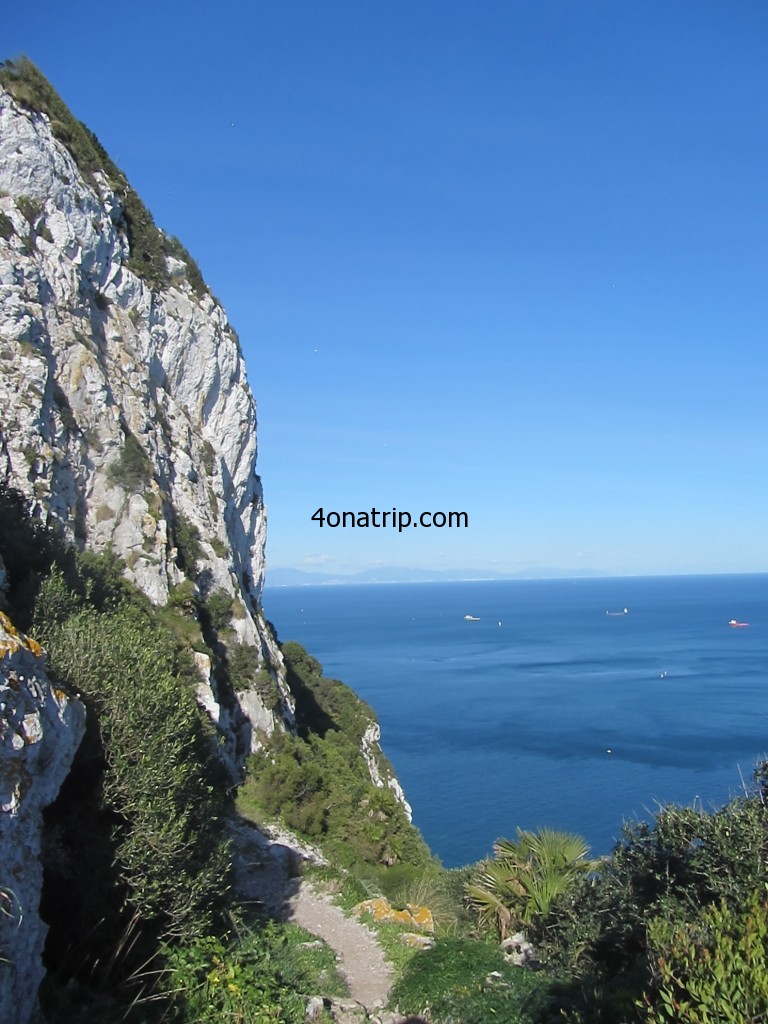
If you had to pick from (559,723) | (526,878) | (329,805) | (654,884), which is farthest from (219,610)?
(559,723)

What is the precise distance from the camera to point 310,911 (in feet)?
44.5

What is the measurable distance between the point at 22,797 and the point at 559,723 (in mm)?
60037

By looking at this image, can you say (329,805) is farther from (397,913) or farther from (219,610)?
(219,610)

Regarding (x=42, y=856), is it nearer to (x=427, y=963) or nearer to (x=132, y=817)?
(x=132, y=817)

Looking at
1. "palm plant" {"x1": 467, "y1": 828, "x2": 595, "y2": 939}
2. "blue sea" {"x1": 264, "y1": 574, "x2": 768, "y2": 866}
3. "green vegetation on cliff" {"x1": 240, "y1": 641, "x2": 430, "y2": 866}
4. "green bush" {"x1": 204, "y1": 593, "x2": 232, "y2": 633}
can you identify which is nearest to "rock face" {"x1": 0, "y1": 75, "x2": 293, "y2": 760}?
"green bush" {"x1": 204, "y1": 593, "x2": 232, "y2": 633}

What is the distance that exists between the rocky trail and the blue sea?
627cm

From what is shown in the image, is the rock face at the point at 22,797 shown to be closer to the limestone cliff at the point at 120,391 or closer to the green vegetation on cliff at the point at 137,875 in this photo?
the green vegetation on cliff at the point at 137,875

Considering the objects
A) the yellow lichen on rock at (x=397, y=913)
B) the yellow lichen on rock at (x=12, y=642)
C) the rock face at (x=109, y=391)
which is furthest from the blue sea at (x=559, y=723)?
the rock face at (x=109, y=391)

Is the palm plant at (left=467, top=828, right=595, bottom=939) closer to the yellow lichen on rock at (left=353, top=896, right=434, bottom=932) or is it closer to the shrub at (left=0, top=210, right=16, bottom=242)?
the yellow lichen on rock at (left=353, top=896, right=434, bottom=932)

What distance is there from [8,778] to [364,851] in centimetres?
1411

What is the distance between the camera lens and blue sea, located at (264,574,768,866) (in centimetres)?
4138

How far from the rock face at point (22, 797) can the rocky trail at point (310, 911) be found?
4751mm

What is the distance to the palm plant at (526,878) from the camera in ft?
40.5

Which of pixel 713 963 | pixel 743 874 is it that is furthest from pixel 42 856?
pixel 743 874
